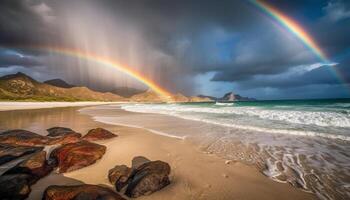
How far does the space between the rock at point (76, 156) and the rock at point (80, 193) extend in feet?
5.81

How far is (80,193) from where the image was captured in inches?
124

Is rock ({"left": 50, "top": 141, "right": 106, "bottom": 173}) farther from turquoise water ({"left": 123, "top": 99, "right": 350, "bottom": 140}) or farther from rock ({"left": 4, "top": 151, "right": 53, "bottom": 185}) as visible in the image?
turquoise water ({"left": 123, "top": 99, "right": 350, "bottom": 140})

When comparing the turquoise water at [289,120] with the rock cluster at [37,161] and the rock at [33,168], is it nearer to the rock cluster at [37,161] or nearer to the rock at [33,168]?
the rock cluster at [37,161]

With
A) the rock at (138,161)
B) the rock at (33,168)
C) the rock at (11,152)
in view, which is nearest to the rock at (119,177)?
the rock at (138,161)

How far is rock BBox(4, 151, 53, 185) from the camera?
4.33 m

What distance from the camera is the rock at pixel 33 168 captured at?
433 centimetres

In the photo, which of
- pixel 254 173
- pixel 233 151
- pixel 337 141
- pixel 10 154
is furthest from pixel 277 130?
pixel 10 154

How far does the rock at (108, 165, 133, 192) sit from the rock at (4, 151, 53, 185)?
184 cm

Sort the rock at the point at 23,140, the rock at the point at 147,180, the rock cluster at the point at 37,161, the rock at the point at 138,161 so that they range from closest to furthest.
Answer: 1. the rock cluster at the point at 37,161
2. the rock at the point at 147,180
3. the rock at the point at 138,161
4. the rock at the point at 23,140

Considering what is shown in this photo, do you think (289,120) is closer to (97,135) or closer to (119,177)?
(97,135)

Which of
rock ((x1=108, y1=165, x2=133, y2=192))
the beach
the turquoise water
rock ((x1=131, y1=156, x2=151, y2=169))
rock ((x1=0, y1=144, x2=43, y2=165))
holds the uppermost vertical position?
the turquoise water

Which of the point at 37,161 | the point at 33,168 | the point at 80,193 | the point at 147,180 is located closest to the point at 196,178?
the point at 147,180

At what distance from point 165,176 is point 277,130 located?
943 centimetres

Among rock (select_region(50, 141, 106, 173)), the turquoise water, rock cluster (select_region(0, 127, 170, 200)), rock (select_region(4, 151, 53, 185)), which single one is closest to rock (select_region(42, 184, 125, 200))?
rock cluster (select_region(0, 127, 170, 200))
